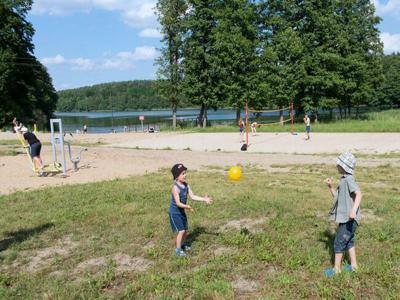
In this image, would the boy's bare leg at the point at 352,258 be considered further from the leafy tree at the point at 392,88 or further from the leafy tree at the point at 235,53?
the leafy tree at the point at 392,88

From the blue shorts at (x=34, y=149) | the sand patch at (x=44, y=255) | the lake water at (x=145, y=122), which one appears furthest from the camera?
the lake water at (x=145, y=122)

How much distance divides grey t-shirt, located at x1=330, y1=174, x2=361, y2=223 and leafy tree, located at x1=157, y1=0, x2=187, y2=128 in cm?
3905

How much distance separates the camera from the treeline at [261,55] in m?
41.1

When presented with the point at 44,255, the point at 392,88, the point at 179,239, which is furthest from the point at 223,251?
the point at 392,88

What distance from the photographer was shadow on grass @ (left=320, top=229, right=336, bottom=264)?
582cm

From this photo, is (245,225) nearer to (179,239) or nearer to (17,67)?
(179,239)

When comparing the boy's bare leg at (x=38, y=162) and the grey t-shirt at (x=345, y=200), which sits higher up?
the grey t-shirt at (x=345, y=200)

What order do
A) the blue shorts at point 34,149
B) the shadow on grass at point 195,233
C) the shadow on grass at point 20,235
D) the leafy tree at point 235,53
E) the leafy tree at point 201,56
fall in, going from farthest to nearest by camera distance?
the leafy tree at point 201,56 → the leafy tree at point 235,53 → the blue shorts at point 34,149 → the shadow on grass at point 20,235 → the shadow on grass at point 195,233

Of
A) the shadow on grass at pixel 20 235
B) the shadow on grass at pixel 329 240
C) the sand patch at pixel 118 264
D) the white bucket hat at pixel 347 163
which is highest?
the white bucket hat at pixel 347 163

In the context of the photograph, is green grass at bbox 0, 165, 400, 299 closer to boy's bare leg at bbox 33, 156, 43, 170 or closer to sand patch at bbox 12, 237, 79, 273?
sand patch at bbox 12, 237, 79, 273

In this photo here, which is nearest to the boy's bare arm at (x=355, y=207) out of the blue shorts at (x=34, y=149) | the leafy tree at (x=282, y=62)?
the blue shorts at (x=34, y=149)

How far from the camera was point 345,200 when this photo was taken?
17.2ft

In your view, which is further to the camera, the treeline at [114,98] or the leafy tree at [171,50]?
→ the treeline at [114,98]

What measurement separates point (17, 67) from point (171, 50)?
746 inches
